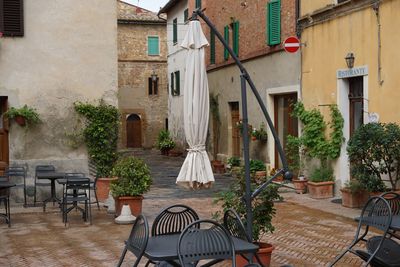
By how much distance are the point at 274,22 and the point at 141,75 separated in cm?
2030

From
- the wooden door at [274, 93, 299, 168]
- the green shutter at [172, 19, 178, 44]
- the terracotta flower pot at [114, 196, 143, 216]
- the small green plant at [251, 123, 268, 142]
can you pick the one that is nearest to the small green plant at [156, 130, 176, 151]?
the green shutter at [172, 19, 178, 44]

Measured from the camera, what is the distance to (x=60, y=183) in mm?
10148

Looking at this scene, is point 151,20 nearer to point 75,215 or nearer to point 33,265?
point 75,215

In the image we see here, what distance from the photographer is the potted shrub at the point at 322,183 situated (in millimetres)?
12734

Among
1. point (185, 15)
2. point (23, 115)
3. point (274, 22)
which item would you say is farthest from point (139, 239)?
point (185, 15)

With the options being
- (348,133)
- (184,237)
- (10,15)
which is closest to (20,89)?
(10,15)

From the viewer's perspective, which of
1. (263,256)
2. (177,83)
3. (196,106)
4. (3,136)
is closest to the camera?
(263,256)

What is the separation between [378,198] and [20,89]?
28.6 ft

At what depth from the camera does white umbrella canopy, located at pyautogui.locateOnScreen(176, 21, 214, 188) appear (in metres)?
6.53

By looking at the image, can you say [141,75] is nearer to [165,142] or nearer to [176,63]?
[176,63]

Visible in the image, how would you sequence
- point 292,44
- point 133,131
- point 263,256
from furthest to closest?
point 133,131 → point 292,44 → point 263,256

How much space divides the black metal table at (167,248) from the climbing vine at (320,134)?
7906mm

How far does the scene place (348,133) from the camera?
12.5 meters

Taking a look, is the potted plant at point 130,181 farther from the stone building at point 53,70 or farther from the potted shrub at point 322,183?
the potted shrub at point 322,183
